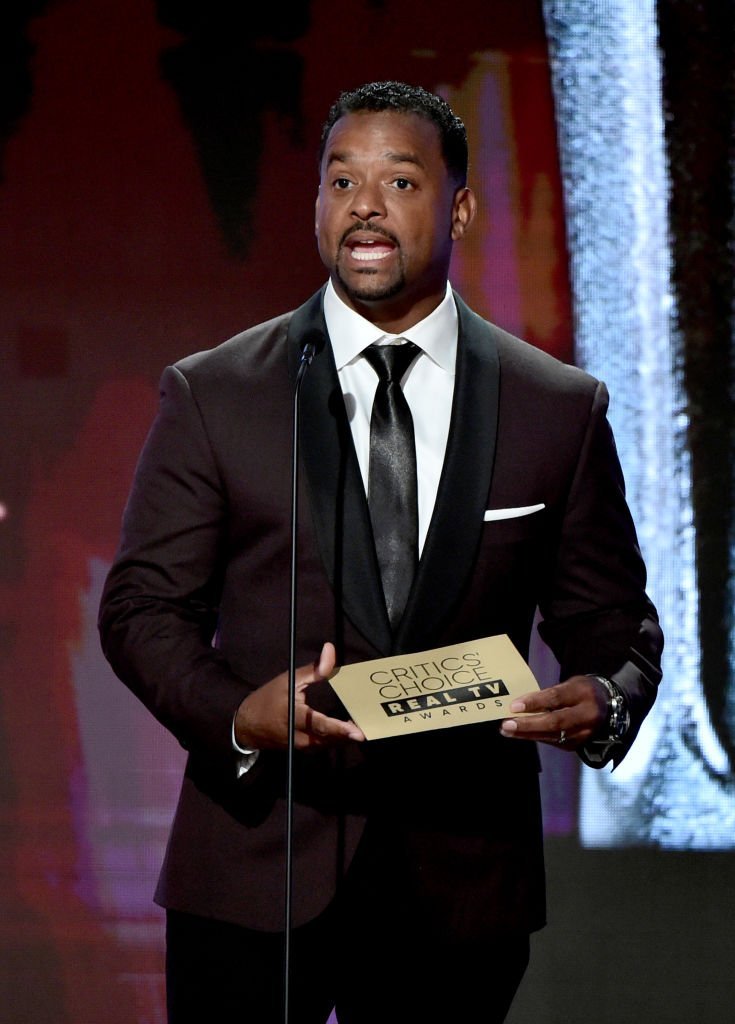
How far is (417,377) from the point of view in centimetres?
178

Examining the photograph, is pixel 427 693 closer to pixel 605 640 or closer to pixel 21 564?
pixel 605 640

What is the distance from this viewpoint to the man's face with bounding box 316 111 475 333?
1737 mm

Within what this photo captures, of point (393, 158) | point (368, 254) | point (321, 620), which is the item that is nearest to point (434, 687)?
point (321, 620)

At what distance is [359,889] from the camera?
1585 millimetres

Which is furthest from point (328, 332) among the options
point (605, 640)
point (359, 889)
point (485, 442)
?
point (359, 889)

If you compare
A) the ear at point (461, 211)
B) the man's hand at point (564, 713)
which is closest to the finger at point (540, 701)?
the man's hand at point (564, 713)

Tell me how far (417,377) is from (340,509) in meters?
0.26

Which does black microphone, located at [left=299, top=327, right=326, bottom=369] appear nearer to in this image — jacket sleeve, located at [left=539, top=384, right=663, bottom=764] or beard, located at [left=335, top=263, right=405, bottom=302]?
beard, located at [left=335, top=263, right=405, bottom=302]

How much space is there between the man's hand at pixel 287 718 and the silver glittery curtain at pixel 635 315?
61.3 inches

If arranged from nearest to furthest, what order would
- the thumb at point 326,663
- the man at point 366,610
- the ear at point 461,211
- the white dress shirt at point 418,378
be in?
the thumb at point 326,663
the man at point 366,610
the white dress shirt at point 418,378
the ear at point 461,211

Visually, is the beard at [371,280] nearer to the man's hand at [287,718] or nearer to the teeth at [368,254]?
the teeth at [368,254]

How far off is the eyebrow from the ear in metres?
0.12

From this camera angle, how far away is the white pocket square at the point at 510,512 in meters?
1.68

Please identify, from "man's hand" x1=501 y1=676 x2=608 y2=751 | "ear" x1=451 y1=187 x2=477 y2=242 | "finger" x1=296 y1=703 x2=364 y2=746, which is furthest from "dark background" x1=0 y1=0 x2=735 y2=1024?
"finger" x1=296 y1=703 x2=364 y2=746
